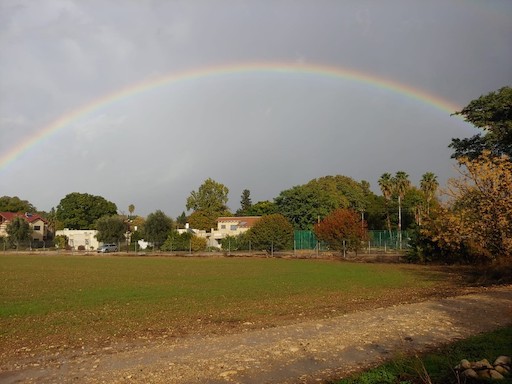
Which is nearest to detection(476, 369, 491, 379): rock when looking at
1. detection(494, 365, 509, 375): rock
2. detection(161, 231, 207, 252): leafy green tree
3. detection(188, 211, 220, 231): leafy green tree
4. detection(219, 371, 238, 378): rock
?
detection(494, 365, 509, 375): rock

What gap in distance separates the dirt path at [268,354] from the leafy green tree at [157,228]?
74411 millimetres

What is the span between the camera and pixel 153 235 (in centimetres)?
8512

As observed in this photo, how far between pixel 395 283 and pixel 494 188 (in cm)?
733

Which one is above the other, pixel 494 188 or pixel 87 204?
pixel 87 204

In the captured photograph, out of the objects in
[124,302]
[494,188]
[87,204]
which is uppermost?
[87,204]

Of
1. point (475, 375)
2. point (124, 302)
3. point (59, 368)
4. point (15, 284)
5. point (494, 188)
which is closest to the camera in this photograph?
point (475, 375)

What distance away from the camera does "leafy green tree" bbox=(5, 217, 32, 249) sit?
9162 cm

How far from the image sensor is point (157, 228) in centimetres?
8538

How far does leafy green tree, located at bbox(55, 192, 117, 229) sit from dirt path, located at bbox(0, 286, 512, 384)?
116 metres

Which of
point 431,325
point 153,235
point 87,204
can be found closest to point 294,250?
point 153,235

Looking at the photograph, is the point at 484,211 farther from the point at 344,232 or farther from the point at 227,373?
the point at 344,232

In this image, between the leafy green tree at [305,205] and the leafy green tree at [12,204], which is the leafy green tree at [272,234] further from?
the leafy green tree at [12,204]

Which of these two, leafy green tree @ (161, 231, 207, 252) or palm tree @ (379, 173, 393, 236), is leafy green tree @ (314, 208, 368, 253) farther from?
palm tree @ (379, 173, 393, 236)

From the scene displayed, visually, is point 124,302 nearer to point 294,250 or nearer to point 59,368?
point 59,368
